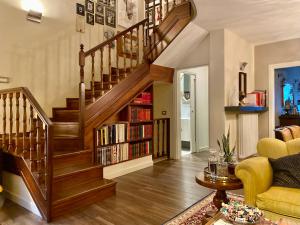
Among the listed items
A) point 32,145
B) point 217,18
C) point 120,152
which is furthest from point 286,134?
point 32,145

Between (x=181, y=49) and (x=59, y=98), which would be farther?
(x=181, y=49)

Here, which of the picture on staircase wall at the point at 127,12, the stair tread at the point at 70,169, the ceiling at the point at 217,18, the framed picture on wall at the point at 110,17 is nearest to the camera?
the stair tread at the point at 70,169

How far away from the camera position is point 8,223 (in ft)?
7.95

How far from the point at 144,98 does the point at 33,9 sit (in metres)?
2.47

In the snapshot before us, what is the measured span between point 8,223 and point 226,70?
411 centimetres

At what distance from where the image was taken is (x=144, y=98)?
4699 mm

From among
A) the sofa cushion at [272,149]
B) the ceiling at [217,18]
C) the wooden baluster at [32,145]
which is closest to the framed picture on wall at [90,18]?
the ceiling at [217,18]

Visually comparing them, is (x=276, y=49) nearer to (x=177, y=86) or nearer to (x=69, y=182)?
(x=177, y=86)

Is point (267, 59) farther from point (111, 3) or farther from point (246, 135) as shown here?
point (111, 3)

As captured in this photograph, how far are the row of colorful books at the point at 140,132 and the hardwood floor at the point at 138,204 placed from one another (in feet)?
2.35

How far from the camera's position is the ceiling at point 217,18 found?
3436mm

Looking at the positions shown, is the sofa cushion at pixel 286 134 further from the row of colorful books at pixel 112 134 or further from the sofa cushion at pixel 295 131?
the row of colorful books at pixel 112 134

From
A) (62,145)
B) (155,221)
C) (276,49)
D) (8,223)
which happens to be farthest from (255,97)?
(8,223)

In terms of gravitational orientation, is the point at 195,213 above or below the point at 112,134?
below
